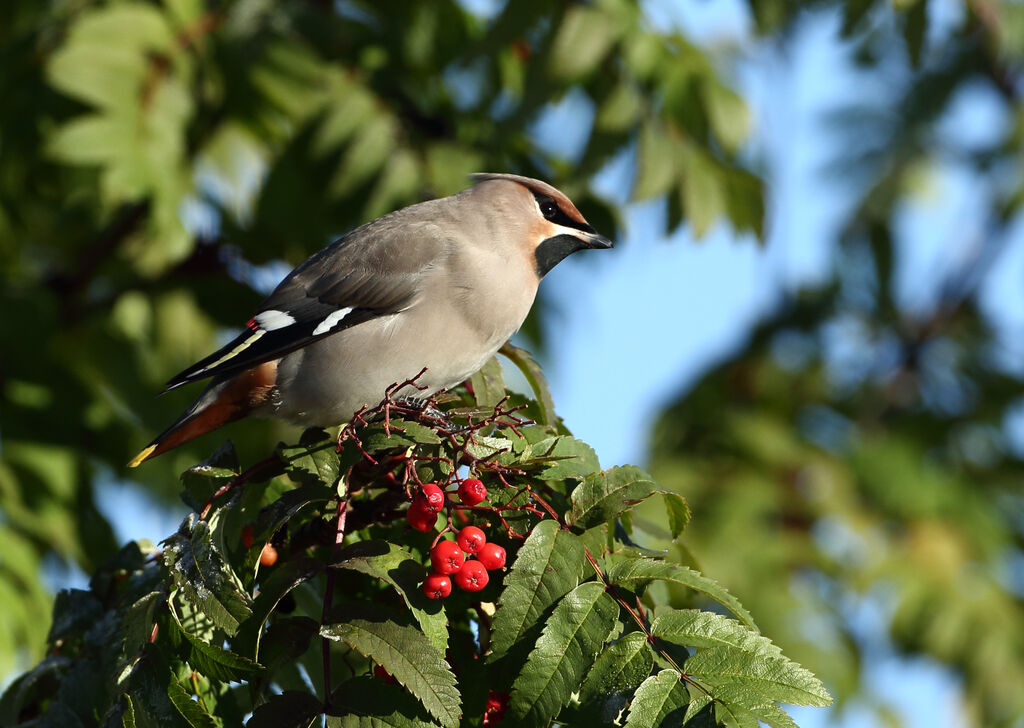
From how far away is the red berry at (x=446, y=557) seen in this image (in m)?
2.25

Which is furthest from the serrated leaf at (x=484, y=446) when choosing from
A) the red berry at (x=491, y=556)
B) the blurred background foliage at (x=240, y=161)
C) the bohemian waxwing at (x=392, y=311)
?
the blurred background foliage at (x=240, y=161)

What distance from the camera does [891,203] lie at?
9188mm

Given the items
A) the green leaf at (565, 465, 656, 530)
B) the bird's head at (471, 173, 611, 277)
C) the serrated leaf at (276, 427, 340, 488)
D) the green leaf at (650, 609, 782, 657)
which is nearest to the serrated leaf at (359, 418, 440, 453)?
the serrated leaf at (276, 427, 340, 488)

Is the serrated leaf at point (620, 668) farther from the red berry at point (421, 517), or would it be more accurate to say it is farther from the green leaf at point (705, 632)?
the red berry at point (421, 517)

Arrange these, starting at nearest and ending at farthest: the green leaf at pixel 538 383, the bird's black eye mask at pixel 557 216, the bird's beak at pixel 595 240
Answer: the green leaf at pixel 538 383, the bird's beak at pixel 595 240, the bird's black eye mask at pixel 557 216

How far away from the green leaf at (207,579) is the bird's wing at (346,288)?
40.9 inches

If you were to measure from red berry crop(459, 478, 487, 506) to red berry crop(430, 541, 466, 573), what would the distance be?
0.30ft

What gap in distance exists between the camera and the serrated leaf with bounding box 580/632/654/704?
6.90ft

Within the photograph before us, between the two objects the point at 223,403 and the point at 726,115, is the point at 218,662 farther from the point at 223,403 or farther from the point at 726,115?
the point at 726,115

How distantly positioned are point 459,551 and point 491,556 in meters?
0.06

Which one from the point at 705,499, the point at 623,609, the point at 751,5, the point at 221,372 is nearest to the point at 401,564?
the point at 623,609

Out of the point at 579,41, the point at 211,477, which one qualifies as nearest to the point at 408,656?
the point at 211,477

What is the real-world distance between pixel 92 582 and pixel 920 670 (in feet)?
19.2

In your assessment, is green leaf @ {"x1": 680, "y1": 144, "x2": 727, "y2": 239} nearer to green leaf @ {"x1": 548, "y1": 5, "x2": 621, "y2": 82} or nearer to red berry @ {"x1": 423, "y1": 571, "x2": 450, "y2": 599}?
green leaf @ {"x1": 548, "y1": 5, "x2": 621, "y2": 82}
